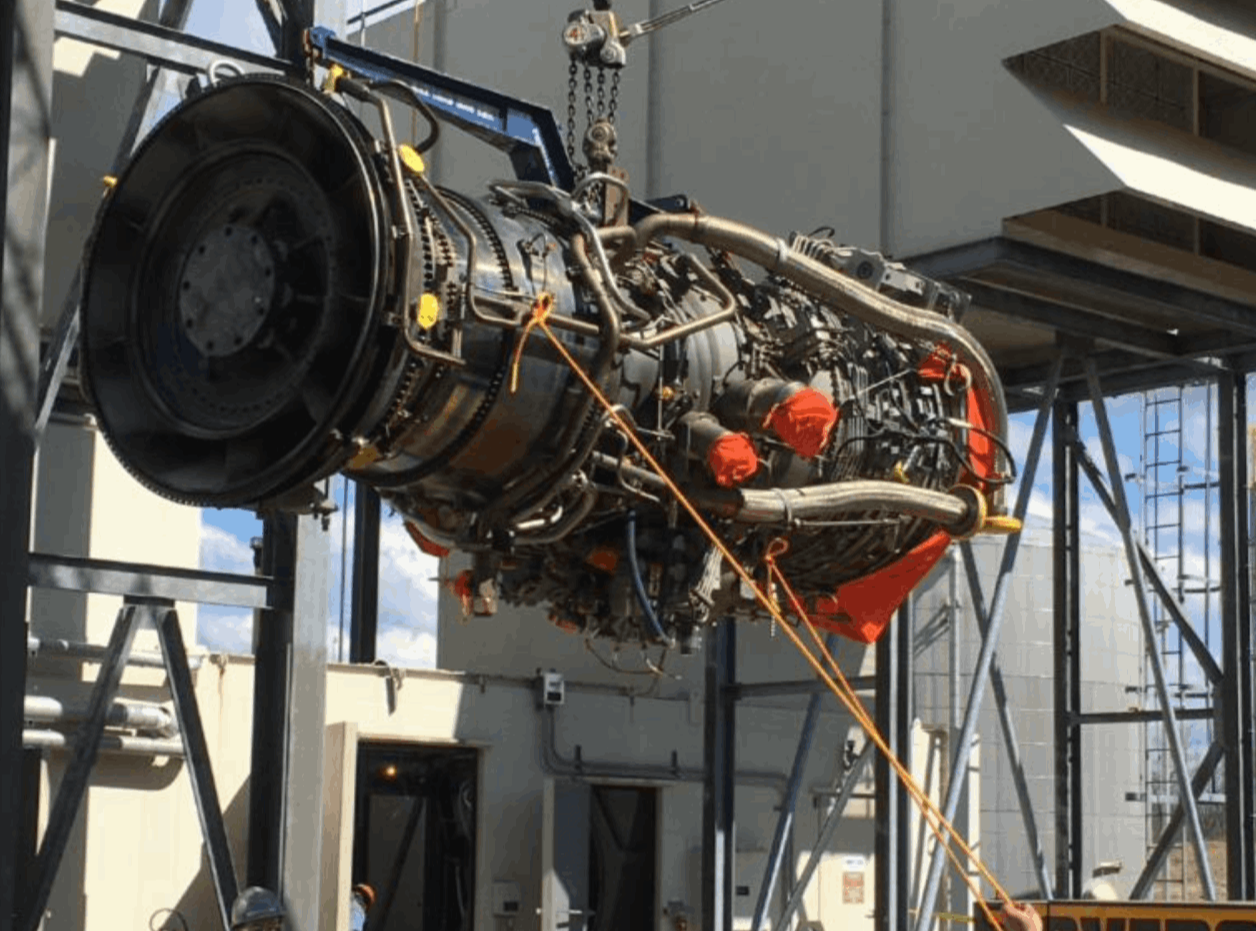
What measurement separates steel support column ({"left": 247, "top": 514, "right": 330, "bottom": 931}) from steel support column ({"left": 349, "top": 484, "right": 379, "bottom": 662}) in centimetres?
1180

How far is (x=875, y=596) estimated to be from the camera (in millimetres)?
12281

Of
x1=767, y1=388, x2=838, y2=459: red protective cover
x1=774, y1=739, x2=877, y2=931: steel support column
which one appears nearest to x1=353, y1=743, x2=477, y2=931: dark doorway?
x1=774, y1=739, x2=877, y2=931: steel support column

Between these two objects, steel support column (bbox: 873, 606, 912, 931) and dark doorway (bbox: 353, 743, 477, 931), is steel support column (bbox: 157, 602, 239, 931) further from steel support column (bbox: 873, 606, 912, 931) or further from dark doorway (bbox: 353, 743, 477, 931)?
steel support column (bbox: 873, 606, 912, 931)

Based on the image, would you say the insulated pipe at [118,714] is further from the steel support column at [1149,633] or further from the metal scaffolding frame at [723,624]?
the steel support column at [1149,633]

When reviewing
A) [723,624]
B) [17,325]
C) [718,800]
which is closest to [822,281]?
[17,325]

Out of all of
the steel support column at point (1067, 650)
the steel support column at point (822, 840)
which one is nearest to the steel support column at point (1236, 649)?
the steel support column at point (1067, 650)

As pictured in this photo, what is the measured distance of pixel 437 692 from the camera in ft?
69.1

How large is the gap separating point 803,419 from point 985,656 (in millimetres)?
10855

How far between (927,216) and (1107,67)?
215cm

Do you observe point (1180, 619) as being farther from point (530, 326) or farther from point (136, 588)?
point (530, 326)

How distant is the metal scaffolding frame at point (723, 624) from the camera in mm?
12227

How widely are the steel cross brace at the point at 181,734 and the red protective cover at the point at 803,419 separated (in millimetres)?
5305

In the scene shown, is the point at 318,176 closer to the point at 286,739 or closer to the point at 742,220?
the point at 286,739

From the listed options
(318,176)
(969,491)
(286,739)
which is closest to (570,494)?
(318,176)
